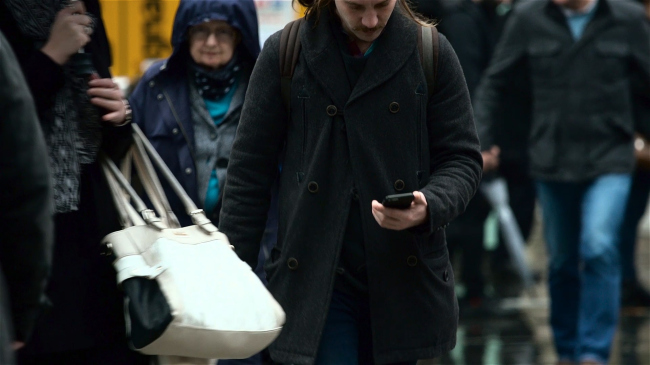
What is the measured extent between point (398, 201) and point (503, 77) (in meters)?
4.10

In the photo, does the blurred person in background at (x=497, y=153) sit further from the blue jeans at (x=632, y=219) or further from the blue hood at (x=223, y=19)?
the blue hood at (x=223, y=19)

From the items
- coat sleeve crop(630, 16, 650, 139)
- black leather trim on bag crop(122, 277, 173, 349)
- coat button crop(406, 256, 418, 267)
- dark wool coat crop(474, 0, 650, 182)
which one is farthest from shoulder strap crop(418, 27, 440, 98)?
coat sleeve crop(630, 16, 650, 139)

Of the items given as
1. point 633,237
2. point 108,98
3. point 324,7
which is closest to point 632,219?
point 633,237

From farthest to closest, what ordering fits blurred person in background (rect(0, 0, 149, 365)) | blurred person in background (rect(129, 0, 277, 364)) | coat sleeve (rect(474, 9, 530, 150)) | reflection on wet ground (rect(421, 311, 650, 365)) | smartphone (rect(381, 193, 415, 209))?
reflection on wet ground (rect(421, 311, 650, 365)), coat sleeve (rect(474, 9, 530, 150)), blurred person in background (rect(129, 0, 277, 364)), blurred person in background (rect(0, 0, 149, 365)), smartphone (rect(381, 193, 415, 209))

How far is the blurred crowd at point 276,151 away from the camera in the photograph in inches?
151

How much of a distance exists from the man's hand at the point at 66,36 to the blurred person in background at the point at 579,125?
3.86 m

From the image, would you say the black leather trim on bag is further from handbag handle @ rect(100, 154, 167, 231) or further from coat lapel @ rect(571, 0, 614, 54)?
coat lapel @ rect(571, 0, 614, 54)

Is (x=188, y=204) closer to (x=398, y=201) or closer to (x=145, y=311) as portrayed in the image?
(x=145, y=311)

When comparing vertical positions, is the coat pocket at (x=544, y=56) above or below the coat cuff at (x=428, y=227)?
below

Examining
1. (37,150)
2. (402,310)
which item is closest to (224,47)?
(402,310)

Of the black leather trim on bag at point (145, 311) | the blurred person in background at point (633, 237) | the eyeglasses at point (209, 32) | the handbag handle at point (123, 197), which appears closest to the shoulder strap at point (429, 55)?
the handbag handle at point (123, 197)

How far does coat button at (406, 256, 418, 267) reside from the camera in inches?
160

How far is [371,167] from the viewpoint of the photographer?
4.05m

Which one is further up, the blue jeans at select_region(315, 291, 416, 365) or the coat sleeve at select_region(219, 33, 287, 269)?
the coat sleeve at select_region(219, 33, 287, 269)
